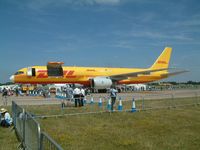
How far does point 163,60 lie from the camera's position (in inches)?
2096

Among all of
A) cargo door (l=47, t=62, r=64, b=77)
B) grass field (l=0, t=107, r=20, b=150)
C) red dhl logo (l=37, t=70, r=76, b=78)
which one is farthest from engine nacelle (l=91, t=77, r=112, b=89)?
grass field (l=0, t=107, r=20, b=150)

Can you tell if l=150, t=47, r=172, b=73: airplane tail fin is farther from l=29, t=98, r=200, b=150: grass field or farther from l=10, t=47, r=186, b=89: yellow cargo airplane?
l=29, t=98, r=200, b=150: grass field

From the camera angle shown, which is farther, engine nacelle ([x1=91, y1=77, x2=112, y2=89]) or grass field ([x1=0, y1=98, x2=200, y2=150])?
engine nacelle ([x1=91, y1=77, x2=112, y2=89])

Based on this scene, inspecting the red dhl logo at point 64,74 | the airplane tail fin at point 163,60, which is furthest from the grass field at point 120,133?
the airplane tail fin at point 163,60

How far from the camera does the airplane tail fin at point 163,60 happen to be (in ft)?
172

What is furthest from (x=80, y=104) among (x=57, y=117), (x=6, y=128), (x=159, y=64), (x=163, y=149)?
(x=159, y=64)

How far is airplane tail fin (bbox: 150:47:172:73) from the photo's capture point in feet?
172

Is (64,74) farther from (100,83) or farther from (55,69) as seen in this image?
(100,83)

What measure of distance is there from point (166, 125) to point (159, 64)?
42.0 m

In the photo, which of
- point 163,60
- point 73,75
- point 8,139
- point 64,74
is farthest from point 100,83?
point 8,139

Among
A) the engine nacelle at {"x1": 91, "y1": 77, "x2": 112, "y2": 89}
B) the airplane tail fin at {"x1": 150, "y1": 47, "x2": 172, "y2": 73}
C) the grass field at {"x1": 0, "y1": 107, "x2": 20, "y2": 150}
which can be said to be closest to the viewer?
the grass field at {"x1": 0, "y1": 107, "x2": 20, "y2": 150}

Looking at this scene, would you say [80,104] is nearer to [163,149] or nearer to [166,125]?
[166,125]

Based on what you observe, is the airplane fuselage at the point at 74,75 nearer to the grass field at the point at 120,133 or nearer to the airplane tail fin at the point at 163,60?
the airplane tail fin at the point at 163,60

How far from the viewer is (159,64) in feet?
173
